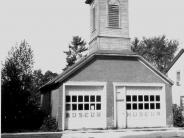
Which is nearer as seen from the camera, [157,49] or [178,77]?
[178,77]

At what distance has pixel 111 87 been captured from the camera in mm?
21422

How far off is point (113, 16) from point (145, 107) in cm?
704

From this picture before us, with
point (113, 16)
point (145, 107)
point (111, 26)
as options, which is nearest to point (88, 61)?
point (111, 26)

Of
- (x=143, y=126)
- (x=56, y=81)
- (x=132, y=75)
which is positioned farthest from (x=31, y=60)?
(x=143, y=126)

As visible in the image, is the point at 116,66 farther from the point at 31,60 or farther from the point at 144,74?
the point at 31,60

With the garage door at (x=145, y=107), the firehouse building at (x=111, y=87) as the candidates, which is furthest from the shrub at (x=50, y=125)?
the garage door at (x=145, y=107)

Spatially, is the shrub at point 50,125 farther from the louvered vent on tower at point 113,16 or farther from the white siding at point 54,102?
the louvered vent on tower at point 113,16

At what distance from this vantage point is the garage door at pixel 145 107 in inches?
856

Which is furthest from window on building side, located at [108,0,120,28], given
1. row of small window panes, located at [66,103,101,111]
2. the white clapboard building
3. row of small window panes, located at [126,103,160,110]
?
the white clapboard building

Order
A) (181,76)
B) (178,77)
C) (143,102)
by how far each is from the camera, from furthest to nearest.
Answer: (178,77), (181,76), (143,102)

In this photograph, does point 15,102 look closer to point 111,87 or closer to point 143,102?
point 111,87

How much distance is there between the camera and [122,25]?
2319 centimetres

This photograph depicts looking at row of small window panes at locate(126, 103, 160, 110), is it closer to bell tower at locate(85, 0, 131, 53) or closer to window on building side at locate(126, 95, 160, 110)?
window on building side at locate(126, 95, 160, 110)

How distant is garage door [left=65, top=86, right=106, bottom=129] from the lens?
20.7m
